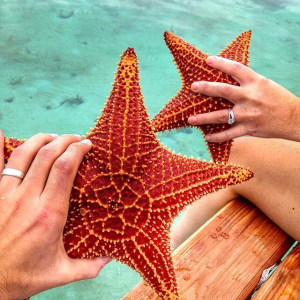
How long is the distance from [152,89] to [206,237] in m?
3.09

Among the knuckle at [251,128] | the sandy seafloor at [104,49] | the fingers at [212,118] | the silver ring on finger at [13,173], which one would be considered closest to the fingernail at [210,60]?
the fingers at [212,118]

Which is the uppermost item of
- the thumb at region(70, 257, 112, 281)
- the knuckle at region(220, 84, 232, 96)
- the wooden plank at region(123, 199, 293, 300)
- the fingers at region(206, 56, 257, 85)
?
the fingers at region(206, 56, 257, 85)

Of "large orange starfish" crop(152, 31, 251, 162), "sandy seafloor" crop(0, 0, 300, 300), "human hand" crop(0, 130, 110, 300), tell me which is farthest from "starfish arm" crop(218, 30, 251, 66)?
"sandy seafloor" crop(0, 0, 300, 300)

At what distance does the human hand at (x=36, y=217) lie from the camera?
89cm

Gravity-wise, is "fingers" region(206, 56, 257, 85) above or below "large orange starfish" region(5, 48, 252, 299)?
above

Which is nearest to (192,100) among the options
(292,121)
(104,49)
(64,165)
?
(292,121)

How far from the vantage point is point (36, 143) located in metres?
1.06

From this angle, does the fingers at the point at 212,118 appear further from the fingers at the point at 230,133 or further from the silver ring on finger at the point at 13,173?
the silver ring on finger at the point at 13,173

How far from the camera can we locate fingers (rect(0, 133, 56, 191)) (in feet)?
3.18

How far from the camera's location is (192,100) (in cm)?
153

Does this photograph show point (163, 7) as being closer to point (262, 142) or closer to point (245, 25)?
point (245, 25)

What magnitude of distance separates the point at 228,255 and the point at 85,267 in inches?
32.2

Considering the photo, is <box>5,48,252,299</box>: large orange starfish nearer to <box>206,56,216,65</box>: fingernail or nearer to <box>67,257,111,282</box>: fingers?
<box>67,257,111,282</box>: fingers

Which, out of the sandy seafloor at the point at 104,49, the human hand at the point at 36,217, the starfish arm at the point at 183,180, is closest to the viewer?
the human hand at the point at 36,217
